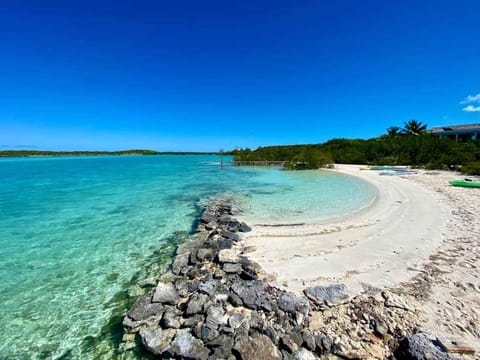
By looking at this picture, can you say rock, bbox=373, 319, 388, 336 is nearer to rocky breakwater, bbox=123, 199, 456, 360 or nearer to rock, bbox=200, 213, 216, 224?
rocky breakwater, bbox=123, 199, 456, 360

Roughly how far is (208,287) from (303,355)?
6.90ft

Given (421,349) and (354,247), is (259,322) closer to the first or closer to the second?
(421,349)

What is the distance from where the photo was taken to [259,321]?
3.74 metres

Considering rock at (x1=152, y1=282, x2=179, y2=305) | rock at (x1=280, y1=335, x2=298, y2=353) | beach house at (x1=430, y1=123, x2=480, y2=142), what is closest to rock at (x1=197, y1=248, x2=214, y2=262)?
rock at (x1=152, y1=282, x2=179, y2=305)

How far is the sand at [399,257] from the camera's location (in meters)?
3.92

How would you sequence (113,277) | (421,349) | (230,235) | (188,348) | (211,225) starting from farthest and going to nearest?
(211,225)
(230,235)
(113,277)
(188,348)
(421,349)

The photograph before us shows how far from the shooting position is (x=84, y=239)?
8133mm

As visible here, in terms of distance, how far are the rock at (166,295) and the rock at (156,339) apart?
2.13 feet

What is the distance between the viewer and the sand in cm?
392

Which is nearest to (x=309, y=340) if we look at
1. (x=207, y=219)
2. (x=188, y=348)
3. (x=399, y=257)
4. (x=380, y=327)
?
(x=380, y=327)

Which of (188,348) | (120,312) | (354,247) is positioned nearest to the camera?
(188,348)

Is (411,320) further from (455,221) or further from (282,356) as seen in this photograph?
(455,221)

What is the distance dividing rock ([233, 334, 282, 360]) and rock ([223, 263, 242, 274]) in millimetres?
1922

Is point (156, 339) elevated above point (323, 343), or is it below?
below
